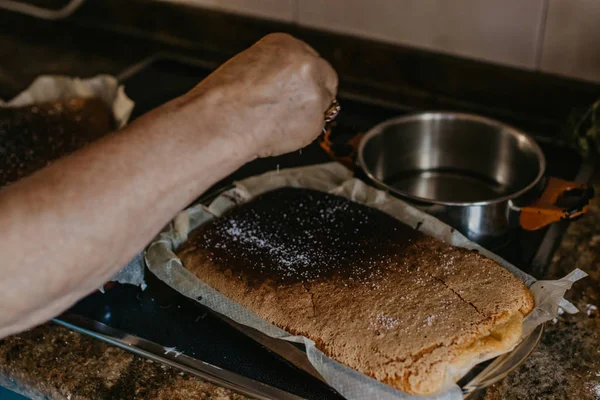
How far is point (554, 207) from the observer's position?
1009mm

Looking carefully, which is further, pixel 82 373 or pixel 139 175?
pixel 82 373

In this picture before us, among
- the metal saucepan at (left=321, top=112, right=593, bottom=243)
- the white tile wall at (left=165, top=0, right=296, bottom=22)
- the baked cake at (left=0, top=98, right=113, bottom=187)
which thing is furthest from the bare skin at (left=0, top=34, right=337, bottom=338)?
the white tile wall at (left=165, top=0, right=296, bottom=22)

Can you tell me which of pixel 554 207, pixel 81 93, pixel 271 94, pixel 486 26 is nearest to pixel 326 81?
pixel 271 94

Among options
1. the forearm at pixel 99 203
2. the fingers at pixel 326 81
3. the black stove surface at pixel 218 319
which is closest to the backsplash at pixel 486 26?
the black stove surface at pixel 218 319

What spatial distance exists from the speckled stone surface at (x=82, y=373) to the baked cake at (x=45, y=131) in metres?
0.35

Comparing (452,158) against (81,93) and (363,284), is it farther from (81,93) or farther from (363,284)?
(81,93)

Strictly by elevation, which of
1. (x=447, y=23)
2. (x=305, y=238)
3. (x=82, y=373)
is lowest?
(x=82, y=373)

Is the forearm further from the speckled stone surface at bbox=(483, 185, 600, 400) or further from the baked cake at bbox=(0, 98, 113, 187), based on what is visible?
the baked cake at bbox=(0, 98, 113, 187)

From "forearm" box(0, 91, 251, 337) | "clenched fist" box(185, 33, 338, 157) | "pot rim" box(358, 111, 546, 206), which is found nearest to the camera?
"forearm" box(0, 91, 251, 337)

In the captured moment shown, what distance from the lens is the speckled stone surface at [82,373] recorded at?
2.83 ft

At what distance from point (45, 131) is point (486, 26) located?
84 cm

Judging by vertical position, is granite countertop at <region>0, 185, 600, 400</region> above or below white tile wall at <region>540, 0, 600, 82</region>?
below

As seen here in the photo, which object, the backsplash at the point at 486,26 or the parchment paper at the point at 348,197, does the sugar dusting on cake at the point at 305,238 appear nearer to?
the parchment paper at the point at 348,197

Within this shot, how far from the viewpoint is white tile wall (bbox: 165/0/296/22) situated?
1.54 m
